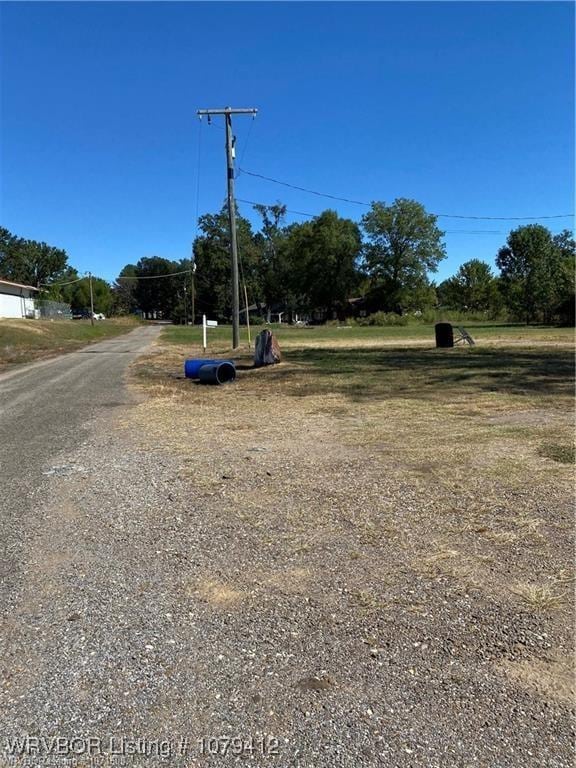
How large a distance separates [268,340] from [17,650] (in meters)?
14.2

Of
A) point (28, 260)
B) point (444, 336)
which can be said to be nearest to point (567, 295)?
point (444, 336)

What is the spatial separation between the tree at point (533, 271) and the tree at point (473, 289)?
323 cm

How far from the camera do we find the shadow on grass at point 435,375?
435 inches

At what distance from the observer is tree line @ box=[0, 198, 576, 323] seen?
81625 mm

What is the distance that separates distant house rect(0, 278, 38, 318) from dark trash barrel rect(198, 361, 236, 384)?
4727 cm

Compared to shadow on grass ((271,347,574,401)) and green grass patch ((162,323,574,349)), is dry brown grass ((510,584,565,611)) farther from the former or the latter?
green grass patch ((162,323,574,349))

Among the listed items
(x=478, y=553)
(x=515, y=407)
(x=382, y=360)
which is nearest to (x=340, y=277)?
(x=382, y=360)

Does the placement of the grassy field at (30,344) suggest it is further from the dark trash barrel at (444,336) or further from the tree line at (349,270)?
the tree line at (349,270)

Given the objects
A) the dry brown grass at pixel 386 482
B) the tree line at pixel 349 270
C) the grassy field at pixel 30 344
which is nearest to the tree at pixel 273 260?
the tree line at pixel 349 270

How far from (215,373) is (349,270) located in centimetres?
7569

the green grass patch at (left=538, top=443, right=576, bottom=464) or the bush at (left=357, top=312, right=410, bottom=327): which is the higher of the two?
the bush at (left=357, top=312, right=410, bottom=327)

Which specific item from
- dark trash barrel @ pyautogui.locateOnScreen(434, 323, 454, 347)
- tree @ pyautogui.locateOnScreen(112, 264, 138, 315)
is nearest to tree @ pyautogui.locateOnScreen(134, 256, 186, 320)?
tree @ pyautogui.locateOnScreen(112, 264, 138, 315)

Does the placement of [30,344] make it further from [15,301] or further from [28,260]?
[28,260]

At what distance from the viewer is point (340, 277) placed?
86188mm
